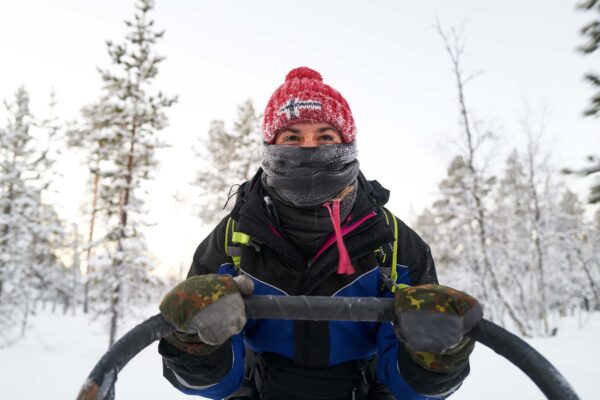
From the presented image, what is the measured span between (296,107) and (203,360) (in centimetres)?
146

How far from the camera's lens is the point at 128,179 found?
653 inches

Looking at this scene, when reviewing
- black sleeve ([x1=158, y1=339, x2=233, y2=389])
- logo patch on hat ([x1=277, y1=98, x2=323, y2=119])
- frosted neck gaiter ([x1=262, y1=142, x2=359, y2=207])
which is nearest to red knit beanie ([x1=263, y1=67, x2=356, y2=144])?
logo patch on hat ([x1=277, y1=98, x2=323, y2=119])

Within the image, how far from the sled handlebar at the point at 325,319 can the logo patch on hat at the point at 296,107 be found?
1336mm

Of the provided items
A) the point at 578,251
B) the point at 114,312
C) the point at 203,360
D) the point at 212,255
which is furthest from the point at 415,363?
the point at 578,251

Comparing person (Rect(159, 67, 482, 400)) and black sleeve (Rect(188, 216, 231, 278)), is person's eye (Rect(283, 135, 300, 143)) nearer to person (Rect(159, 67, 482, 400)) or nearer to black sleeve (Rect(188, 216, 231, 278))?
person (Rect(159, 67, 482, 400))

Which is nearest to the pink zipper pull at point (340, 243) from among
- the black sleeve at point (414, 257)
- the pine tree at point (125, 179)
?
the black sleeve at point (414, 257)

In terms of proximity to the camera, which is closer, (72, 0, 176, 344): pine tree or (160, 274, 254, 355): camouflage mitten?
(160, 274, 254, 355): camouflage mitten

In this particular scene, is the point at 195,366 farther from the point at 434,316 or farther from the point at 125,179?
the point at 125,179

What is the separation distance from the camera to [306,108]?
2.40 m

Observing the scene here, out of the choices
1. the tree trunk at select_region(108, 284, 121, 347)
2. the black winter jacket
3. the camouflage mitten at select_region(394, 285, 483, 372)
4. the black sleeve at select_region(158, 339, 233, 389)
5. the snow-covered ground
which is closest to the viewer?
the camouflage mitten at select_region(394, 285, 483, 372)

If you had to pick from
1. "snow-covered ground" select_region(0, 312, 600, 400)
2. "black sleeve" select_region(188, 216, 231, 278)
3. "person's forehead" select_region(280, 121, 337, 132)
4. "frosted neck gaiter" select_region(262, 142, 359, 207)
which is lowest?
"snow-covered ground" select_region(0, 312, 600, 400)

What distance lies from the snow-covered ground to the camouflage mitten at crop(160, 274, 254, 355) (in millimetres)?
7003

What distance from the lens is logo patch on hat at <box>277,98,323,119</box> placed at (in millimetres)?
2375

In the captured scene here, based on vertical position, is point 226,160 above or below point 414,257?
above
